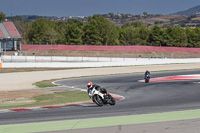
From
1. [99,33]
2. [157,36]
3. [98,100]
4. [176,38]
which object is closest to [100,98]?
[98,100]

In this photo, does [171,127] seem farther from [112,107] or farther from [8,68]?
[8,68]

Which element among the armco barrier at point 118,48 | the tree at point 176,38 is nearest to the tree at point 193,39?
the tree at point 176,38

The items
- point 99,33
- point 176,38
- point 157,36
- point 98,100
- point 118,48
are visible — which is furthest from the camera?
point 99,33

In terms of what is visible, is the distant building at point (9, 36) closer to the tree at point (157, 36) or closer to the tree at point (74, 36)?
the tree at point (74, 36)

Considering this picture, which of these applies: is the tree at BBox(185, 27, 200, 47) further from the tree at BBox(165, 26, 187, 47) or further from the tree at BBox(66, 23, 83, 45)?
the tree at BBox(66, 23, 83, 45)

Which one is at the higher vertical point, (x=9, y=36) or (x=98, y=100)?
(x=9, y=36)

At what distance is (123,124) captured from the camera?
A: 10867mm

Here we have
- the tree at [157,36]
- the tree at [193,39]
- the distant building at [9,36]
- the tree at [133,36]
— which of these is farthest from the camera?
the tree at [133,36]

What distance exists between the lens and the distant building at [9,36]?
256 ft

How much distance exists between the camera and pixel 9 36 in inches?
3098

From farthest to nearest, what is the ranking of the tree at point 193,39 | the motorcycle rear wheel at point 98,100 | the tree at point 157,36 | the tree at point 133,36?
the tree at point 133,36 < the tree at point 193,39 < the tree at point 157,36 < the motorcycle rear wheel at point 98,100

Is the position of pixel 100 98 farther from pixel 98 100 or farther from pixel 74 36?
pixel 74 36

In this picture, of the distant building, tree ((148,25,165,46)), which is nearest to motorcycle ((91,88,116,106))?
the distant building

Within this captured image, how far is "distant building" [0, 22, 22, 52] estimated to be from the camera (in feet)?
256
